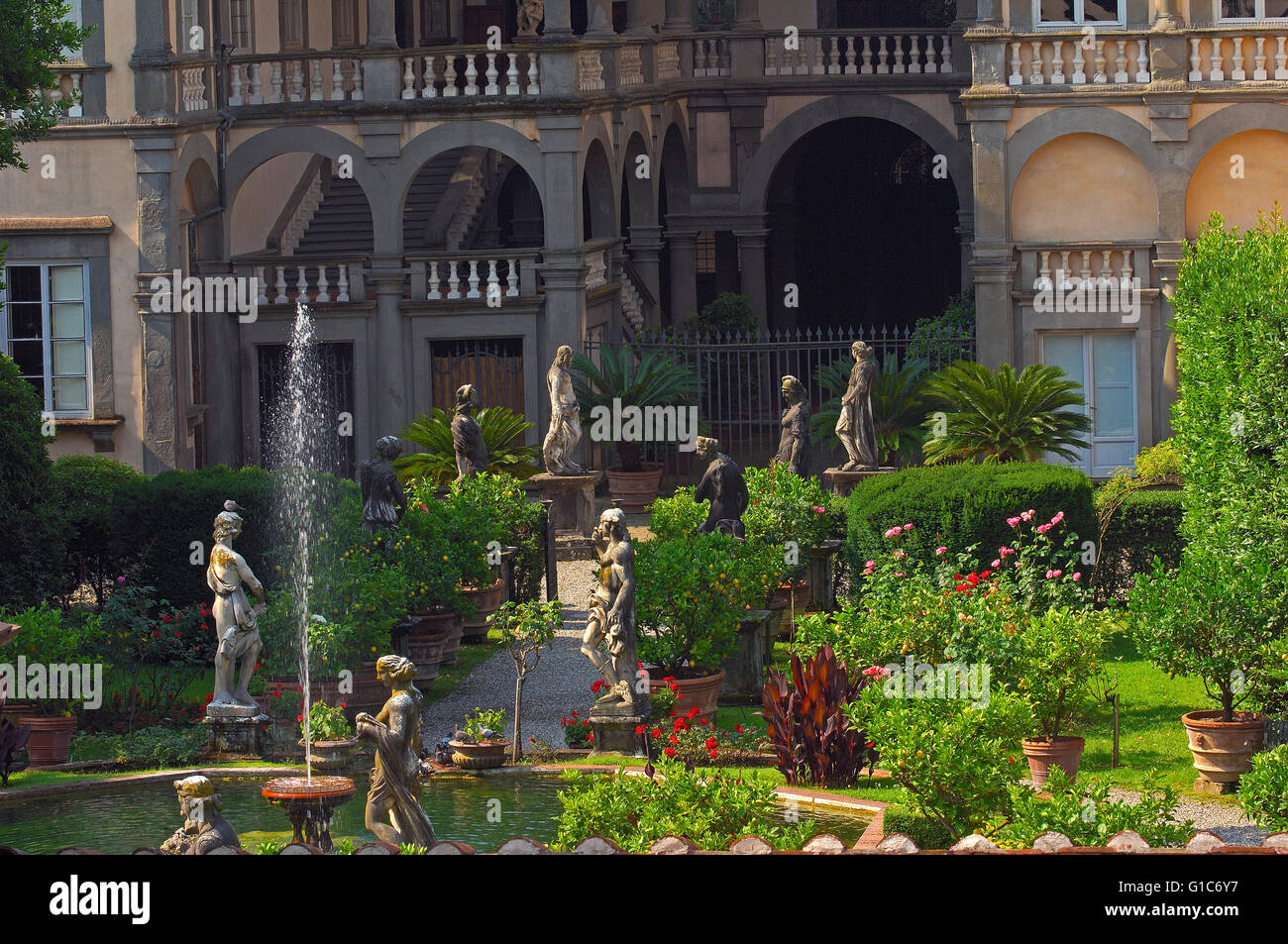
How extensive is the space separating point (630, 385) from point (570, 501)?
3415mm

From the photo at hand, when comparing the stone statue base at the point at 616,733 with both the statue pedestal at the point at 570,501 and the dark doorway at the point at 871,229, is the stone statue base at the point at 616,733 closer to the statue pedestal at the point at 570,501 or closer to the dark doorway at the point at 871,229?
the statue pedestal at the point at 570,501

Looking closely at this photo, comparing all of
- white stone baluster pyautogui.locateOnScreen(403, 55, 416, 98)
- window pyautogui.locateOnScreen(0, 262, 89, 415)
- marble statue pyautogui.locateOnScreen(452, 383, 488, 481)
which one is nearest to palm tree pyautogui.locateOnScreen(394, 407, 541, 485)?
marble statue pyautogui.locateOnScreen(452, 383, 488, 481)

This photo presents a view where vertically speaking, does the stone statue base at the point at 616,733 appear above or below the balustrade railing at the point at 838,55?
below

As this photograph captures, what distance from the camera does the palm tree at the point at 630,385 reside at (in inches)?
1080

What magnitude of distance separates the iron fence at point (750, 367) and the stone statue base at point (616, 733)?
358 inches

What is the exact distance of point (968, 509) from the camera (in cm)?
2009

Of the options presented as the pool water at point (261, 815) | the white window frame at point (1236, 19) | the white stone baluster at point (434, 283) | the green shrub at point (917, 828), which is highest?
the white window frame at point (1236, 19)

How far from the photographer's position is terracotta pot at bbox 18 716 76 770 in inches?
666

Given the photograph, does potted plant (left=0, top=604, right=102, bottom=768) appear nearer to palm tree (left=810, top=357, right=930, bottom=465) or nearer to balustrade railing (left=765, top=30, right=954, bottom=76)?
palm tree (left=810, top=357, right=930, bottom=465)

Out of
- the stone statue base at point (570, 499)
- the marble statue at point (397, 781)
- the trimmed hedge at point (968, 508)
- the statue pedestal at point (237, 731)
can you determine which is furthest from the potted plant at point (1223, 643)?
the stone statue base at point (570, 499)

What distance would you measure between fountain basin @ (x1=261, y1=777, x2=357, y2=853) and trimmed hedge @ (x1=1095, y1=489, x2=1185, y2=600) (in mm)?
10192

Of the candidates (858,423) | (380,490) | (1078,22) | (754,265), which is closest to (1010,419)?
(858,423)
